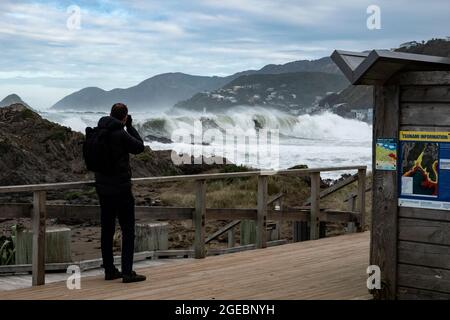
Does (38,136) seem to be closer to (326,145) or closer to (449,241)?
(449,241)

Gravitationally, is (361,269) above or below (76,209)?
below

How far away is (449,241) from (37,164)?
24.6 m

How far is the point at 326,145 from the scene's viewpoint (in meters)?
61.8

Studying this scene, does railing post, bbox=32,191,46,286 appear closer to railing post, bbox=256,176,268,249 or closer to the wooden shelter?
the wooden shelter

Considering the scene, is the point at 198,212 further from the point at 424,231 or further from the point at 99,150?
the point at 424,231

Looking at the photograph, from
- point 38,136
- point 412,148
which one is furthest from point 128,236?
point 38,136

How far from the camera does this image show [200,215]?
884 centimetres

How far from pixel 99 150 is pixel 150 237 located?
10.2ft

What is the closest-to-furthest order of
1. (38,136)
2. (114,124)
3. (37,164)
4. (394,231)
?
(394,231) → (114,124) → (37,164) → (38,136)

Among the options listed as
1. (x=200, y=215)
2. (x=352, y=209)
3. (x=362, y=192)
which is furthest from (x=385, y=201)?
(x=352, y=209)

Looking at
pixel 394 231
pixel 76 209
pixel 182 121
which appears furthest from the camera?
pixel 182 121
